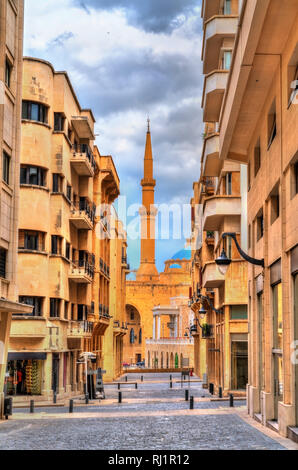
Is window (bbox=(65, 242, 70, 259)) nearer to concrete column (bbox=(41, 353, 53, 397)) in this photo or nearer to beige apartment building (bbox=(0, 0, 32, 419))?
concrete column (bbox=(41, 353, 53, 397))

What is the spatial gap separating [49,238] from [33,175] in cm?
339

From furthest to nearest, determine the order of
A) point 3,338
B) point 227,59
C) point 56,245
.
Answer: point 56,245 → point 227,59 → point 3,338

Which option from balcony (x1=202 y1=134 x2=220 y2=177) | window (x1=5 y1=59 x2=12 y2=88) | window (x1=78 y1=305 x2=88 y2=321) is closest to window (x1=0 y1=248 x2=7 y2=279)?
window (x1=5 y1=59 x2=12 y2=88)

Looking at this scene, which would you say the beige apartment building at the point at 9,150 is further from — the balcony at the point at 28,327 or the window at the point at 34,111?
the window at the point at 34,111

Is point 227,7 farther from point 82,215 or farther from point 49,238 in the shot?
point 82,215

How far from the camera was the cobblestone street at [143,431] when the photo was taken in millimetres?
15828

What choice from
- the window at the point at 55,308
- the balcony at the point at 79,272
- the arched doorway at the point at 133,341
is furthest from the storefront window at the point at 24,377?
the arched doorway at the point at 133,341

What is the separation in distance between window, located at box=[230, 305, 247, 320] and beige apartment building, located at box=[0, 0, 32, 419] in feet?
39.4

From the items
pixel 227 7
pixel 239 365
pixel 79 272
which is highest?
pixel 227 7

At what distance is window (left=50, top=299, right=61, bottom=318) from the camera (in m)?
38.4

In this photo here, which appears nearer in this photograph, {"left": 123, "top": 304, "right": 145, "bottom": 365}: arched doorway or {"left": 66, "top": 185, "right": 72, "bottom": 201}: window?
{"left": 66, "top": 185, "right": 72, "bottom": 201}: window

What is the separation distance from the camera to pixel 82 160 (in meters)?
42.4

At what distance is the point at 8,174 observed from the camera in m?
27.0

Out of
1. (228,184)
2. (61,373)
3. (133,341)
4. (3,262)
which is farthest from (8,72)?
(133,341)
